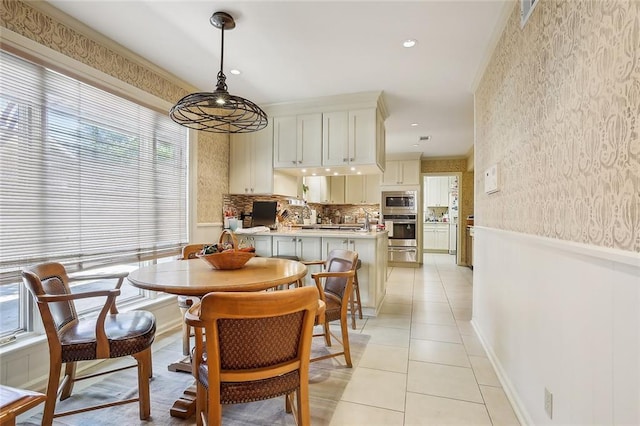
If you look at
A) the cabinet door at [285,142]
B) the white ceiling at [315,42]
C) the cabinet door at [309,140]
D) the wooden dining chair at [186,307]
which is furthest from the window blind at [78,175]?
the cabinet door at [309,140]

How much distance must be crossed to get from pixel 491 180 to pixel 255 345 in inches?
89.4

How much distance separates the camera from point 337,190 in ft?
25.2

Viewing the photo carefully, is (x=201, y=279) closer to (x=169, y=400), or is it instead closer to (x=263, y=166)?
(x=169, y=400)

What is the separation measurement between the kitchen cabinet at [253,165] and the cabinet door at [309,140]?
429mm

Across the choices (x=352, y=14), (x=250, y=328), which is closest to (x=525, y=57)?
(x=352, y=14)

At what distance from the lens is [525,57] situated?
1.83 meters

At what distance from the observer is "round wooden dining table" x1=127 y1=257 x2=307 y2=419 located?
1537mm

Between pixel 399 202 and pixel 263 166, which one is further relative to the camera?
pixel 399 202

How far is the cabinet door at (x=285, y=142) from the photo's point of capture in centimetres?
409

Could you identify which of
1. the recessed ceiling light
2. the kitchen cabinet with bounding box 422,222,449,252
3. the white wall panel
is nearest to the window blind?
the recessed ceiling light

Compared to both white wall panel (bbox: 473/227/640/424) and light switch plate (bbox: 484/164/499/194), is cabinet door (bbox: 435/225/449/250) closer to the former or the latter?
light switch plate (bbox: 484/164/499/194)

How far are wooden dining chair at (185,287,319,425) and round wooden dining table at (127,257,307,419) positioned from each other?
0.26 metres

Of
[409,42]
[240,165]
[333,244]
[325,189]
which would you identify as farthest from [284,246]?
[325,189]

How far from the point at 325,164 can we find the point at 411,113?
154 cm
